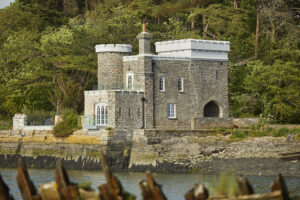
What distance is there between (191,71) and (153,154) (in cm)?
749

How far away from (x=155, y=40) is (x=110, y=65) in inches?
472

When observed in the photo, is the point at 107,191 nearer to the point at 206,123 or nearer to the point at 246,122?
the point at 206,123

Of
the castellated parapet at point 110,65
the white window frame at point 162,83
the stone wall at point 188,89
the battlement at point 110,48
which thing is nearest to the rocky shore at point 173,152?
the stone wall at point 188,89

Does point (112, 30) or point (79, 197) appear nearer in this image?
point (79, 197)

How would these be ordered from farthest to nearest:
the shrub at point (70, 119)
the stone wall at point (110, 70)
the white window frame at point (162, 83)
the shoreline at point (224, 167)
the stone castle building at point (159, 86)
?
the stone wall at point (110, 70) < the white window frame at point (162, 83) < the shrub at point (70, 119) < the stone castle building at point (159, 86) < the shoreline at point (224, 167)

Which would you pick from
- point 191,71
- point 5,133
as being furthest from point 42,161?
point 191,71

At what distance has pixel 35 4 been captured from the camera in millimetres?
64750

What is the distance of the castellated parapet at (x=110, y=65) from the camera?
45531mm

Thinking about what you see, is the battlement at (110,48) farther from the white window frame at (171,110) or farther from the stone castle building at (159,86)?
the white window frame at (171,110)

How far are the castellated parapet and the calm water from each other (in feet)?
22.8

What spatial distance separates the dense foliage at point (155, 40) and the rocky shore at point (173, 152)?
7867 millimetres

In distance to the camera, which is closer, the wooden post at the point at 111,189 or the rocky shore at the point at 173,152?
the wooden post at the point at 111,189

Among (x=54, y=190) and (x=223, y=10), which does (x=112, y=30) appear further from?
(x=54, y=190)

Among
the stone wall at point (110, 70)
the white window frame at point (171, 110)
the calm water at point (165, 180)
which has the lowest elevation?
the calm water at point (165, 180)
